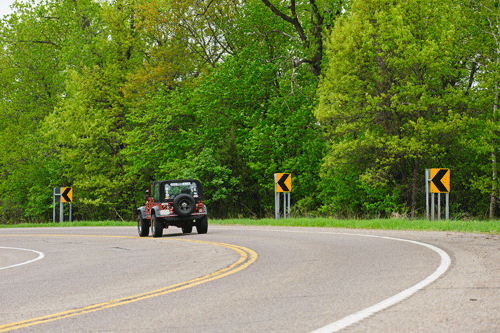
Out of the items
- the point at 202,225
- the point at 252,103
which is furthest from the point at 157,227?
the point at 252,103

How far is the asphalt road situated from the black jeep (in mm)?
5917

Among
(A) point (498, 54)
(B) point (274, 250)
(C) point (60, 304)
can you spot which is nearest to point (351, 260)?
(B) point (274, 250)

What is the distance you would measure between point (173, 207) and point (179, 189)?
0.91m

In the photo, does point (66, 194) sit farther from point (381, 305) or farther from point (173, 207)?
point (381, 305)

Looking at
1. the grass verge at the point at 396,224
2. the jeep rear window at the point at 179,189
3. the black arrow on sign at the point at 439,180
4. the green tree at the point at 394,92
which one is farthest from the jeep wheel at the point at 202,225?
the green tree at the point at 394,92

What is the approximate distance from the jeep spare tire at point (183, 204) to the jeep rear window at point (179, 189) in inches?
18.7

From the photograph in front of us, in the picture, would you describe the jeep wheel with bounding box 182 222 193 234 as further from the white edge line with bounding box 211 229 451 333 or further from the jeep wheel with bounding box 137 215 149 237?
the white edge line with bounding box 211 229 451 333

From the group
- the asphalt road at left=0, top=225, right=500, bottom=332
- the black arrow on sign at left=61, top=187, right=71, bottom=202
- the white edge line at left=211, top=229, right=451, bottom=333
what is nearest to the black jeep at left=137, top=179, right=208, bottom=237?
the asphalt road at left=0, top=225, right=500, bottom=332

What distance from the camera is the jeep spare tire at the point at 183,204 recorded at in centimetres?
1936

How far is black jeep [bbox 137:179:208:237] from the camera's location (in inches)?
769

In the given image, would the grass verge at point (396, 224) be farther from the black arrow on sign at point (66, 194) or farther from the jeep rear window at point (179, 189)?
the black arrow on sign at point (66, 194)

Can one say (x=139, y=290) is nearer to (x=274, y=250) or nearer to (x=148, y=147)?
(x=274, y=250)

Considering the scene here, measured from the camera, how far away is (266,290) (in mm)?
7473

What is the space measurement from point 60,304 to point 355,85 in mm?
27292
